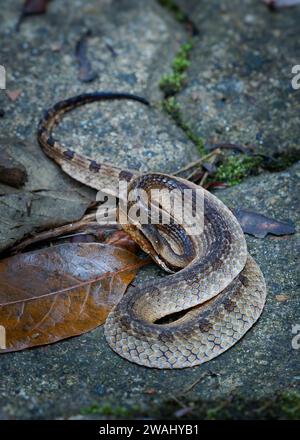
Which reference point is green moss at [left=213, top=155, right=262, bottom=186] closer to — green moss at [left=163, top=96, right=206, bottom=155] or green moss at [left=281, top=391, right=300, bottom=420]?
green moss at [left=163, top=96, right=206, bottom=155]

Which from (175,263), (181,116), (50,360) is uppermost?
(181,116)

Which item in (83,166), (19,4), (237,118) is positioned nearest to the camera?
(83,166)

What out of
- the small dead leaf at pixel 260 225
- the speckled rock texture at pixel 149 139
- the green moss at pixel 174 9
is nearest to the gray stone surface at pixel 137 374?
the speckled rock texture at pixel 149 139

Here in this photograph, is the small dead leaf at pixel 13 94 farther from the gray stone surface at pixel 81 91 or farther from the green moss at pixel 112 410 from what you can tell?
the green moss at pixel 112 410

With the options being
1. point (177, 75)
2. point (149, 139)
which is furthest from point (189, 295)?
point (177, 75)

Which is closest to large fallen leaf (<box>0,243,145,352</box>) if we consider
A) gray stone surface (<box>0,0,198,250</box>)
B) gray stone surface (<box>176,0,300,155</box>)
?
gray stone surface (<box>0,0,198,250</box>)

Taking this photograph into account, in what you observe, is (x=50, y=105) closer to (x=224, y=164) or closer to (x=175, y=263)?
(x=224, y=164)
